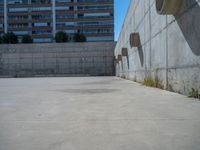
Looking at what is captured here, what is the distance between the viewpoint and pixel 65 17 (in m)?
65.5

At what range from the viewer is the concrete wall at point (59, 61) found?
29.1 metres

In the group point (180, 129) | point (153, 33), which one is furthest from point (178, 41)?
point (180, 129)

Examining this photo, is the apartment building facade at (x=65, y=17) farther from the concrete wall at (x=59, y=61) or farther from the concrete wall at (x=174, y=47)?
the concrete wall at (x=174, y=47)

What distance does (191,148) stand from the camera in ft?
6.09

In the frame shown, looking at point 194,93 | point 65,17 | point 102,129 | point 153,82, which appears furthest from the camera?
point 65,17

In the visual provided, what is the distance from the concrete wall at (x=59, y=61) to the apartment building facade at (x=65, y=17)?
37.0m

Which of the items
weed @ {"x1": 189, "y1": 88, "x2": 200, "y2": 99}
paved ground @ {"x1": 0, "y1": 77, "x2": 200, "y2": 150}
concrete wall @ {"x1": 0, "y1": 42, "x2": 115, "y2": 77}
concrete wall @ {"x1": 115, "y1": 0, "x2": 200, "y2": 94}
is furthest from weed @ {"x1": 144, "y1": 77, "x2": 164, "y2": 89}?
concrete wall @ {"x1": 0, "y1": 42, "x2": 115, "y2": 77}

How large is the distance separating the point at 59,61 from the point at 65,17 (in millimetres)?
38934

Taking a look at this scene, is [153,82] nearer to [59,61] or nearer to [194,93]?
[194,93]

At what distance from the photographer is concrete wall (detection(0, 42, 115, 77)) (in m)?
29.1

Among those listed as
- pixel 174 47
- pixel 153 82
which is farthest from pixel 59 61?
pixel 174 47

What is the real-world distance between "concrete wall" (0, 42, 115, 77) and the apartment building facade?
36952mm

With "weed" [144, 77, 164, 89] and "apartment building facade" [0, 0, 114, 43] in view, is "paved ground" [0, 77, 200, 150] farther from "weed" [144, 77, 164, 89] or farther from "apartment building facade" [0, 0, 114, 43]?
"apartment building facade" [0, 0, 114, 43]

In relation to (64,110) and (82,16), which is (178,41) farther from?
(82,16)
